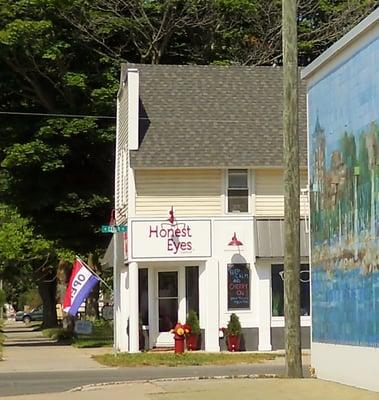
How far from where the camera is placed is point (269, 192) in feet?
103

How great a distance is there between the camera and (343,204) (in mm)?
17688

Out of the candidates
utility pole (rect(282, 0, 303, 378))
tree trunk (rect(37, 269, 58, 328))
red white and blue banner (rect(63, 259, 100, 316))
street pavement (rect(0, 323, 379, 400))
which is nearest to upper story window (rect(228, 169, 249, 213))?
red white and blue banner (rect(63, 259, 100, 316))

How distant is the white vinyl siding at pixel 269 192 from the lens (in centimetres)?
3114

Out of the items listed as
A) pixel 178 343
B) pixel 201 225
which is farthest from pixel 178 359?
pixel 201 225

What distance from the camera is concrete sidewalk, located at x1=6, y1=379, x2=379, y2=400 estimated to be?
52.7 feet

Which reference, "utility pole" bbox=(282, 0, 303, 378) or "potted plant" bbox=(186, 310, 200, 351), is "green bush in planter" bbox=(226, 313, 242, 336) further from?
"utility pole" bbox=(282, 0, 303, 378)

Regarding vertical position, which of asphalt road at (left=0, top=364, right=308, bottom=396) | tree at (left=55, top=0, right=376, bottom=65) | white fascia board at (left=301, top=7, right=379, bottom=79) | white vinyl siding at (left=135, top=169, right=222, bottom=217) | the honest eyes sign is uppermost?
tree at (left=55, top=0, right=376, bottom=65)

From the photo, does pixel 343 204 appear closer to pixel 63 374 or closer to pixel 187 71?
pixel 63 374

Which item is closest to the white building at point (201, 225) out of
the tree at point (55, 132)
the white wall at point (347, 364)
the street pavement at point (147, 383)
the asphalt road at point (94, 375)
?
the street pavement at point (147, 383)

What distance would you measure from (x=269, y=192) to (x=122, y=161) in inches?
199

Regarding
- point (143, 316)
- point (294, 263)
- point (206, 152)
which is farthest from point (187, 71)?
point (294, 263)

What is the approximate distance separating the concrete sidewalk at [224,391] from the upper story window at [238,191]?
12206mm

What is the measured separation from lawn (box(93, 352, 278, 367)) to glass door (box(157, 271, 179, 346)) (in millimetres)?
1464

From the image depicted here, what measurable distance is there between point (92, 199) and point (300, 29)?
44.0ft
